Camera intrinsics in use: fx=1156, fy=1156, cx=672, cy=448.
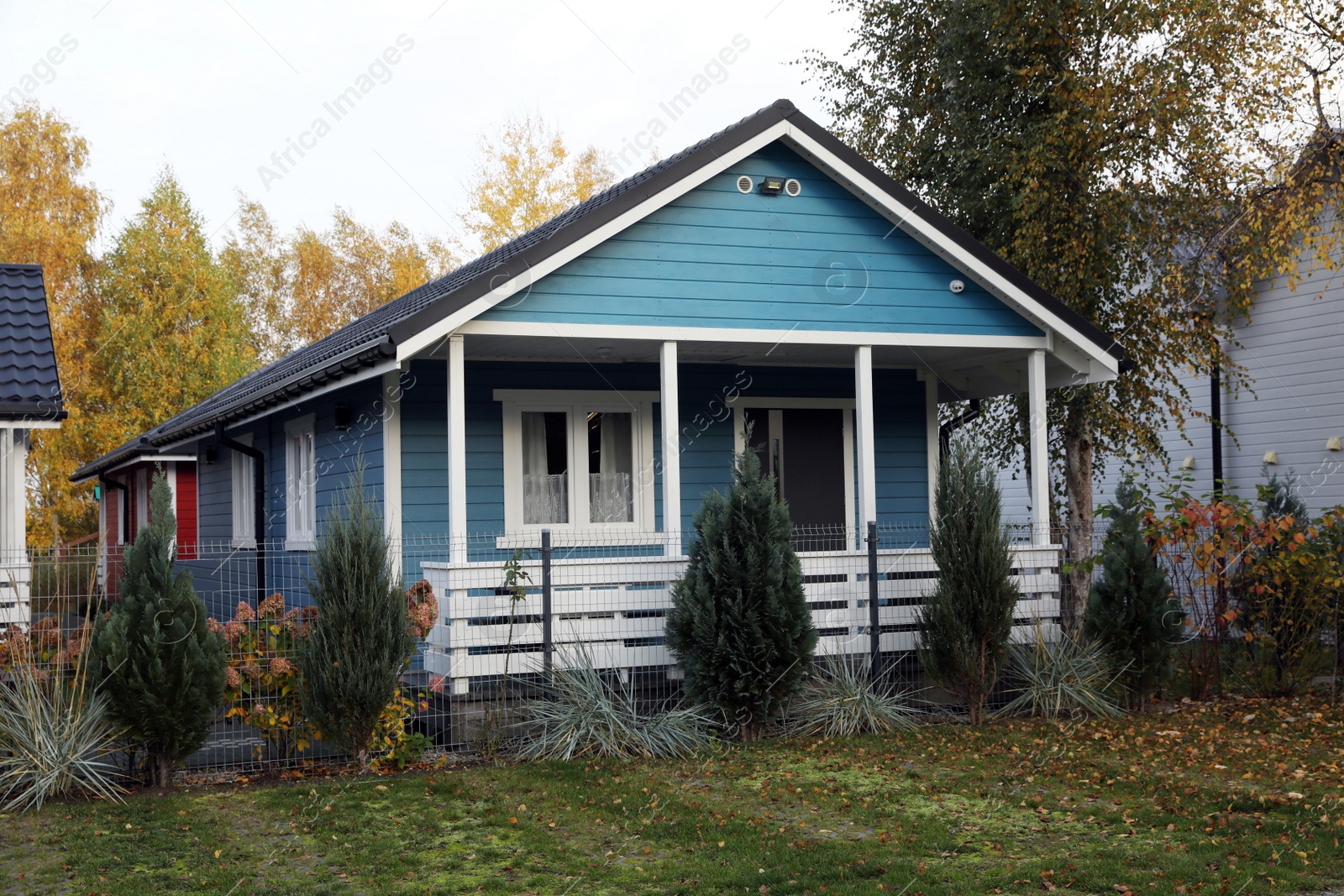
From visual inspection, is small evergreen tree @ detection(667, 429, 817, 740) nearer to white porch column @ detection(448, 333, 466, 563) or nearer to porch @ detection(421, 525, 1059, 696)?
porch @ detection(421, 525, 1059, 696)

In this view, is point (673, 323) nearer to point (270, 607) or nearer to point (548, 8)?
point (270, 607)

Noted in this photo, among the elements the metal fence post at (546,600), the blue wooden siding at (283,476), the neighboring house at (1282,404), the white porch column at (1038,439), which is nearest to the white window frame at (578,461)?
the blue wooden siding at (283,476)

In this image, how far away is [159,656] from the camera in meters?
7.73

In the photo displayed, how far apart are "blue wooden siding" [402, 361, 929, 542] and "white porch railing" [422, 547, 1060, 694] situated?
1313 millimetres

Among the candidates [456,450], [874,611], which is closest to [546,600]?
[456,450]

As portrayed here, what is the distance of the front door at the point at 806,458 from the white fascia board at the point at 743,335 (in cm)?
218

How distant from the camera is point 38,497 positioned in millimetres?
28234

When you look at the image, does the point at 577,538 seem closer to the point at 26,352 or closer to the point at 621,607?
the point at 621,607

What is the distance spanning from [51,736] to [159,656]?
833 mm

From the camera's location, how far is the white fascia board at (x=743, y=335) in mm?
10031

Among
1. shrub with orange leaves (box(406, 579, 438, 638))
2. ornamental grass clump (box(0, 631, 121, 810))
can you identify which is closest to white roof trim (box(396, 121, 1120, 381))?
shrub with orange leaves (box(406, 579, 438, 638))

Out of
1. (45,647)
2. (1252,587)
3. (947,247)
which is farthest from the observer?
(947,247)

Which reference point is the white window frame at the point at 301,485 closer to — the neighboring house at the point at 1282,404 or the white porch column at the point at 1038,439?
the white porch column at the point at 1038,439

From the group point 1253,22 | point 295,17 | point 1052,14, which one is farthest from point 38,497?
point 1253,22
